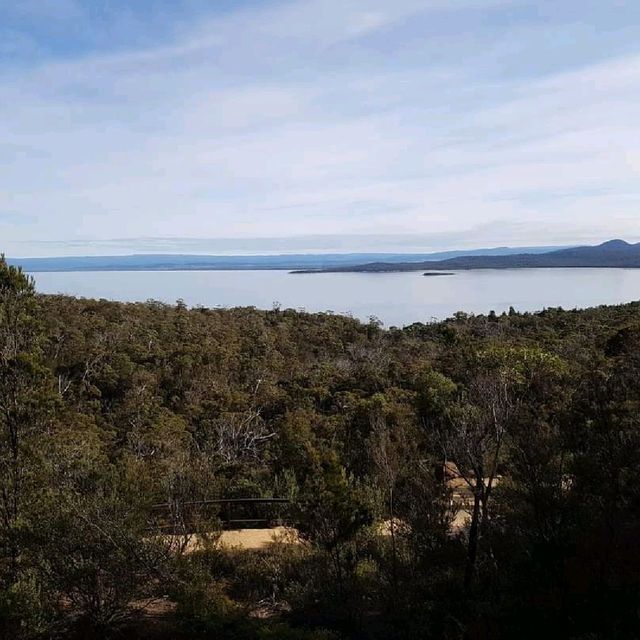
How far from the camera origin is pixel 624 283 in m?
63.4

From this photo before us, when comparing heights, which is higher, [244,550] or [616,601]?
[616,601]

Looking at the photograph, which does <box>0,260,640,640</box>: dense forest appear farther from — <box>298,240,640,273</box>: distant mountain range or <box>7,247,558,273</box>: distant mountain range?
<box>7,247,558,273</box>: distant mountain range

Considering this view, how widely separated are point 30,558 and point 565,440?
695cm

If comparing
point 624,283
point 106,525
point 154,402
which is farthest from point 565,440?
point 624,283

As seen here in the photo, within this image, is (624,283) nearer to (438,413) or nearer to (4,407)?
(438,413)

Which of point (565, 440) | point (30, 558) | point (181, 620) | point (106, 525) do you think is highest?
point (565, 440)

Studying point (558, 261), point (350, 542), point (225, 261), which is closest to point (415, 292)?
point (558, 261)

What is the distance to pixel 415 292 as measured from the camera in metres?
72.8

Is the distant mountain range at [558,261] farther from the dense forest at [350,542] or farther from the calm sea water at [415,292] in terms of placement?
the dense forest at [350,542]

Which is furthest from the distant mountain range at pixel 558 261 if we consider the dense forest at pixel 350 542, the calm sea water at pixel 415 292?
the dense forest at pixel 350 542

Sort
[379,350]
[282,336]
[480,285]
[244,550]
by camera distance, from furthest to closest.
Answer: [480,285] → [282,336] → [379,350] → [244,550]

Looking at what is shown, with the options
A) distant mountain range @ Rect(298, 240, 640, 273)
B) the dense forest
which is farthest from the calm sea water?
the dense forest

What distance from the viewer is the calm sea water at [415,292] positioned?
50906 mm

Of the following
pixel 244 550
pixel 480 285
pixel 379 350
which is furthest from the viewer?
pixel 480 285
